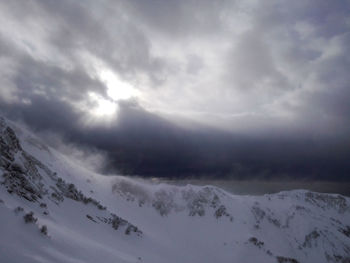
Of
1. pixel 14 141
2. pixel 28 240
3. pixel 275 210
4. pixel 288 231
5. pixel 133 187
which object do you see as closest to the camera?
pixel 28 240

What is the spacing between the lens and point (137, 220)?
77062 mm

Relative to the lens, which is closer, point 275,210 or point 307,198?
point 275,210

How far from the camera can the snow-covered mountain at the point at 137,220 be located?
1377 centimetres

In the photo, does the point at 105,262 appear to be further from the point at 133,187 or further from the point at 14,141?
the point at 133,187

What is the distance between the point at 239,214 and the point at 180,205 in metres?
35.2

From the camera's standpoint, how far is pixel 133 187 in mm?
99500

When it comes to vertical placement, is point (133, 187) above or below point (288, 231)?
above

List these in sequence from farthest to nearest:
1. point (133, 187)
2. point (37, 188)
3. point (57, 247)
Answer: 1. point (133, 187)
2. point (37, 188)
3. point (57, 247)

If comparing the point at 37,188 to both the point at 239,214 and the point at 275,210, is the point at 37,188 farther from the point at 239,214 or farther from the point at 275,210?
the point at 275,210

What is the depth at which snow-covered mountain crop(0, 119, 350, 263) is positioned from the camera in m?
13.8

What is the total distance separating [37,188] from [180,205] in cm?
9522

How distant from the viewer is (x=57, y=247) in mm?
12430

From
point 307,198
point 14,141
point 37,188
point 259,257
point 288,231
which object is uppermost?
point 307,198

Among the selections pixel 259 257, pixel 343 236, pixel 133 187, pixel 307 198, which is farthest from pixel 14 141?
pixel 307 198
